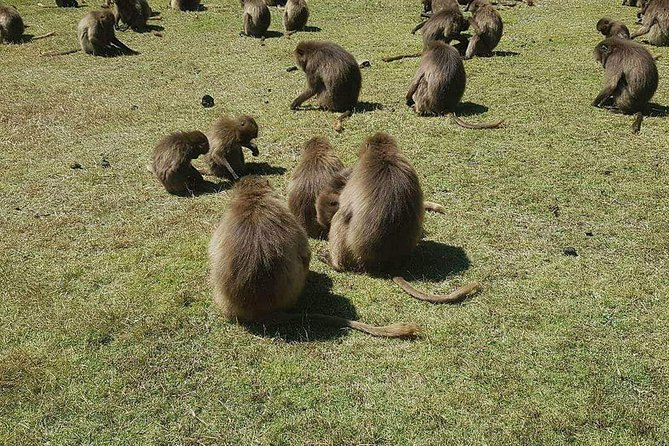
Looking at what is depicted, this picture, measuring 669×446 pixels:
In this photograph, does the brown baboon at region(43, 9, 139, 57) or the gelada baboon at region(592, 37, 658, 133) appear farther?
the brown baboon at region(43, 9, 139, 57)

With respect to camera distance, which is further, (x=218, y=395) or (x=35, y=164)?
(x=35, y=164)

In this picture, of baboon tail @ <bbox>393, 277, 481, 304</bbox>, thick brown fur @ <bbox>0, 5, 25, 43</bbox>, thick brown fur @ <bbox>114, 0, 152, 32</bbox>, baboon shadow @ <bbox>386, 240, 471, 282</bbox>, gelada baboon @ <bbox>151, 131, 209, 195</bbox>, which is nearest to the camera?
baboon tail @ <bbox>393, 277, 481, 304</bbox>

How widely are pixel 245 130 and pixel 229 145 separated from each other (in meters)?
0.32

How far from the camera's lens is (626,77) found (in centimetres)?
1070

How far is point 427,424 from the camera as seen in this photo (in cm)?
441

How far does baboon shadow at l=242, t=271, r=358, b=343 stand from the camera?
5.38m

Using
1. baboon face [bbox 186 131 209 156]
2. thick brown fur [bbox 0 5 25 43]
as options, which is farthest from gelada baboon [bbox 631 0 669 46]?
thick brown fur [bbox 0 5 25 43]

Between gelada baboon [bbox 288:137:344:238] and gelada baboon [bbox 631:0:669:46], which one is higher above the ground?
gelada baboon [bbox 631:0:669:46]

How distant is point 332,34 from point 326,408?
15.2 m

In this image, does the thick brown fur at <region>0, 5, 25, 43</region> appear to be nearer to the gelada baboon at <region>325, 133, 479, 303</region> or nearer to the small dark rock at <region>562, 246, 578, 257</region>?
the gelada baboon at <region>325, 133, 479, 303</region>

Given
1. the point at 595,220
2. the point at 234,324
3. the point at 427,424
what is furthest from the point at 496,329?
the point at 595,220

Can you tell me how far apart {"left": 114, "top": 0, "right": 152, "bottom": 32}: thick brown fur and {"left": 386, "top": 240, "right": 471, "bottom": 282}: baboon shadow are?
14874 mm

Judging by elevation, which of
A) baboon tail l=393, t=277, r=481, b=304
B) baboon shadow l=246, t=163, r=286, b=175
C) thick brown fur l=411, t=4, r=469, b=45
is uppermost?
thick brown fur l=411, t=4, r=469, b=45

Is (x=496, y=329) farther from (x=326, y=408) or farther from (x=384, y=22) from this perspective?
(x=384, y=22)
